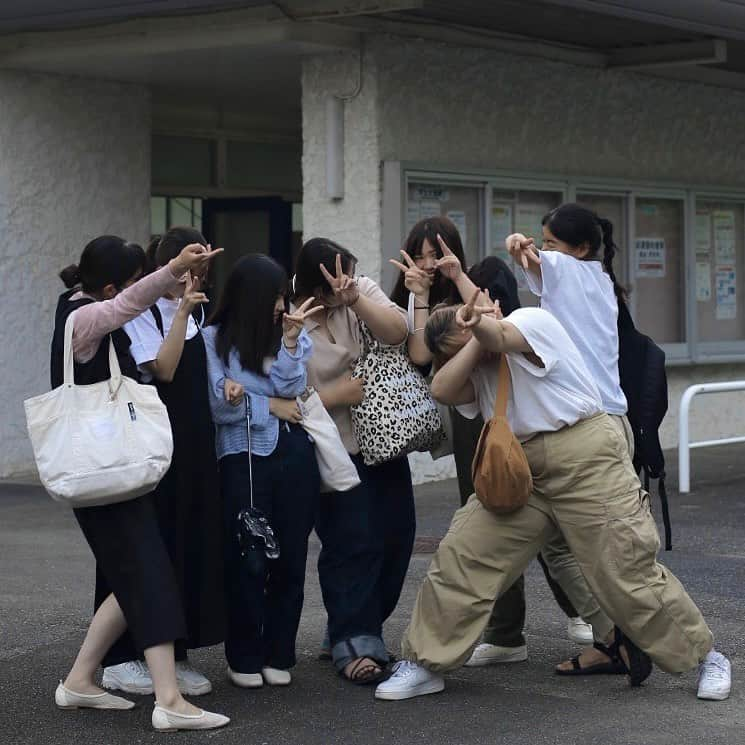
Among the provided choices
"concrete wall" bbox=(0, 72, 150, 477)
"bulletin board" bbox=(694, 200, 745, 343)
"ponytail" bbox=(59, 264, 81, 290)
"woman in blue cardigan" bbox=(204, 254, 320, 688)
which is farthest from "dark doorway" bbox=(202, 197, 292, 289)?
"woman in blue cardigan" bbox=(204, 254, 320, 688)

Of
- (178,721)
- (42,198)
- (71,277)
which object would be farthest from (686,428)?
(178,721)

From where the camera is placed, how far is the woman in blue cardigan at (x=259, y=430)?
553 centimetres

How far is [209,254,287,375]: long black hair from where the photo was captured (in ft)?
18.2

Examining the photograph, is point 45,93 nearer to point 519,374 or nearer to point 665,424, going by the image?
point 665,424

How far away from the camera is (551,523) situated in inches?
215

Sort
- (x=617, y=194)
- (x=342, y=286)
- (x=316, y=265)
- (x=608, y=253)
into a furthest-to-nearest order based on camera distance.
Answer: (x=617, y=194) < (x=608, y=253) < (x=316, y=265) < (x=342, y=286)

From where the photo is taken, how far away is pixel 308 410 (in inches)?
223

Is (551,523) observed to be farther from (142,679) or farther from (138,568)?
(142,679)

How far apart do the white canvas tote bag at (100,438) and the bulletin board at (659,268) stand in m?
8.24

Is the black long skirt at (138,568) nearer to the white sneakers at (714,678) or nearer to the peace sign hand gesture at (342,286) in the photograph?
the peace sign hand gesture at (342,286)

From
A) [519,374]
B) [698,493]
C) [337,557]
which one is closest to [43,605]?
[337,557]

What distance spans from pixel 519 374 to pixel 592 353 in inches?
19.4

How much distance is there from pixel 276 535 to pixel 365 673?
62cm

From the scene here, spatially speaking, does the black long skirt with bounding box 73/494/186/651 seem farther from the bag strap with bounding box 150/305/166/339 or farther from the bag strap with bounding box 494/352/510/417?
the bag strap with bounding box 494/352/510/417
